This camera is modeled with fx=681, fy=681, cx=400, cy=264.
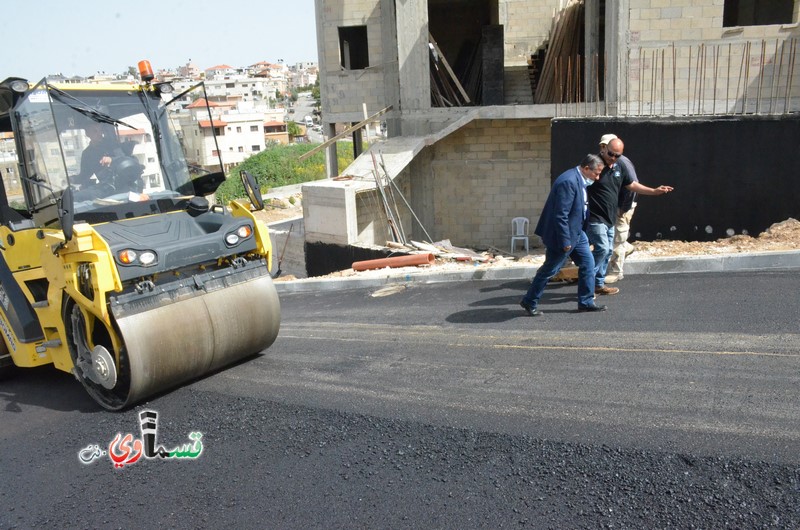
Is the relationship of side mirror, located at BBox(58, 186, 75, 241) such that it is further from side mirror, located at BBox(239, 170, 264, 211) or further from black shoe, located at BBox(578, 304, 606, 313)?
black shoe, located at BBox(578, 304, 606, 313)

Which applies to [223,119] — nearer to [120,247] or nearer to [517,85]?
[517,85]

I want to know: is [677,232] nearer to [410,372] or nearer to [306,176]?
[410,372]

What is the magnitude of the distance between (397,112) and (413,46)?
191 centimetres

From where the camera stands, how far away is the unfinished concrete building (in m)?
11.9

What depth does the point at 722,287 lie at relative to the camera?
762 cm

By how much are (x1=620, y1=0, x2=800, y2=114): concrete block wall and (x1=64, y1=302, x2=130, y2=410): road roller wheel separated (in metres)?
13.6

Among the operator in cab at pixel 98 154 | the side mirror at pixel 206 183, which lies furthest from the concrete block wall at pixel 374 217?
the operator in cab at pixel 98 154

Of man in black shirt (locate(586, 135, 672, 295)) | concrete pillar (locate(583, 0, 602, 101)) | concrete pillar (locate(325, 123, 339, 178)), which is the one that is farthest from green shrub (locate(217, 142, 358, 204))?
man in black shirt (locate(586, 135, 672, 295))

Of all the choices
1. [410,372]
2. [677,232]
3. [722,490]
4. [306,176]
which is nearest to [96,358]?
[410,372]

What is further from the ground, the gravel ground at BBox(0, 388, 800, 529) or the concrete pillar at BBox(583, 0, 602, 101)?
the concrete pillar at BBox(583, 0, 602, 101)

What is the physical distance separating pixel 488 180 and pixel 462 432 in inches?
581

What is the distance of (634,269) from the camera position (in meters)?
8.80

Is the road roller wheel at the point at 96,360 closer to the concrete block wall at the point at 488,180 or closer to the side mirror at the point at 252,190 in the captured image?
the side mirror at the point at 252,190

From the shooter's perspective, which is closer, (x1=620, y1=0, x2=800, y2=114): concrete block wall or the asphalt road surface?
the asphalt road surface
